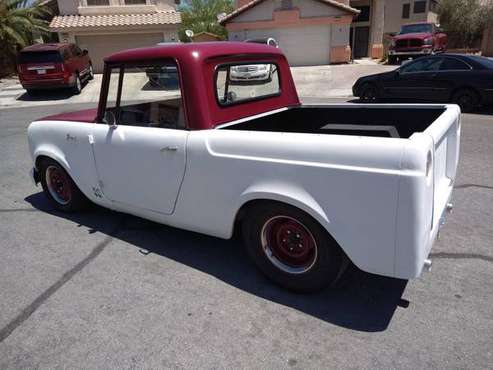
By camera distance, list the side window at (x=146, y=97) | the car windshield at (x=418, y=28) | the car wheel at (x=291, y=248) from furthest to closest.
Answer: the car windshield at (x=418, y=28), the side window at (x=146, y=97), the car wheel at (x=291, y=248)

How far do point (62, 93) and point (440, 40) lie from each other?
19.8 m

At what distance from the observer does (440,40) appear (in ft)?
72.0

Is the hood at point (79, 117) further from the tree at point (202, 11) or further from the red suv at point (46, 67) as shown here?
the tree at point (202, 11)

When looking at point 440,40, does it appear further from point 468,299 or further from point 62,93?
point 468,299

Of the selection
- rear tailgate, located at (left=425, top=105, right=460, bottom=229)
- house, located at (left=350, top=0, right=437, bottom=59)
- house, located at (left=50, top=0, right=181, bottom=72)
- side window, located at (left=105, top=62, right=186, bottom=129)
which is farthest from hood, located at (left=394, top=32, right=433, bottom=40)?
side window, located at (left=105, top=62, right=186, bottom=129)

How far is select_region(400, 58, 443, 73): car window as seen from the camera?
973 centimetres

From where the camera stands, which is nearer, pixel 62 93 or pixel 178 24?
pixel 62 93

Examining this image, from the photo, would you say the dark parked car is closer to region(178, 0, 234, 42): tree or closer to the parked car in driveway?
the parked car in driveway

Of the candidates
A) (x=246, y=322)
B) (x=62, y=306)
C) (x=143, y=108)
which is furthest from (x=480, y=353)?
(x=143, y=108)

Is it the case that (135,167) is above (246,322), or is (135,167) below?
above

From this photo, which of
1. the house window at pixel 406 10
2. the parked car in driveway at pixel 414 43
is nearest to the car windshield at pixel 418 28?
the parked car in driveway at pixel 414 43

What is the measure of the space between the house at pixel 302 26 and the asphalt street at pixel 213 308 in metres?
21.0

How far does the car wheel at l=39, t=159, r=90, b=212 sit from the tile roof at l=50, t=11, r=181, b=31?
19892mm

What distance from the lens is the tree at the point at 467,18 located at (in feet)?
89.9
